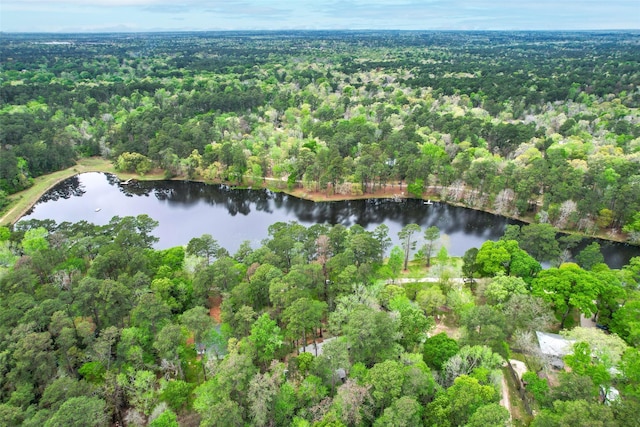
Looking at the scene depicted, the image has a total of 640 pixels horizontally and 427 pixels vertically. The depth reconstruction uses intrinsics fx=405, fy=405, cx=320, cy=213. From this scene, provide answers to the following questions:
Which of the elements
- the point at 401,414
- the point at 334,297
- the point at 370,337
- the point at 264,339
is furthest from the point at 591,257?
the point at 264,339

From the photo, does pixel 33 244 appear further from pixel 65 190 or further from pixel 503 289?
pixel 503 289

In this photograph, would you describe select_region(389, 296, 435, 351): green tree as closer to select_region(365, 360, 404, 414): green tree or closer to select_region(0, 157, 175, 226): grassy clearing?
select_region(365, 360, 404, 414): green tree

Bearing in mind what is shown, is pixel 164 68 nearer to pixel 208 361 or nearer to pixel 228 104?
pixel 228 104

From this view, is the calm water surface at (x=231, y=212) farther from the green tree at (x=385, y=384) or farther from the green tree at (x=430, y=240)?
the green tree at (x=385, y=384)

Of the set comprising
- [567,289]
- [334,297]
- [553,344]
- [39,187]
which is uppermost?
[567,289]

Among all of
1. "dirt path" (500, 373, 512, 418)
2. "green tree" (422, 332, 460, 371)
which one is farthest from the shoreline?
"green tree" (422, 332, 460, 371)

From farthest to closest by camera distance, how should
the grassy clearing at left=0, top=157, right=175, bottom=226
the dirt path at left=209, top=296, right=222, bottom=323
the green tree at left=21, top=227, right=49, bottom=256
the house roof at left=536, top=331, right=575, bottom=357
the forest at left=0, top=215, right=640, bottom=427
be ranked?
the grassy clearing at left=0, top=157, right=175, bottom=226, the green tree at left=21, top=227, right=49, bottom=256, the dirt path at left=209, top=296, right=222, bottom=323, the house roof at left=536, top=331, right=575, bottom=357, the forest at left=0, top=215, right=640, bottom=427
